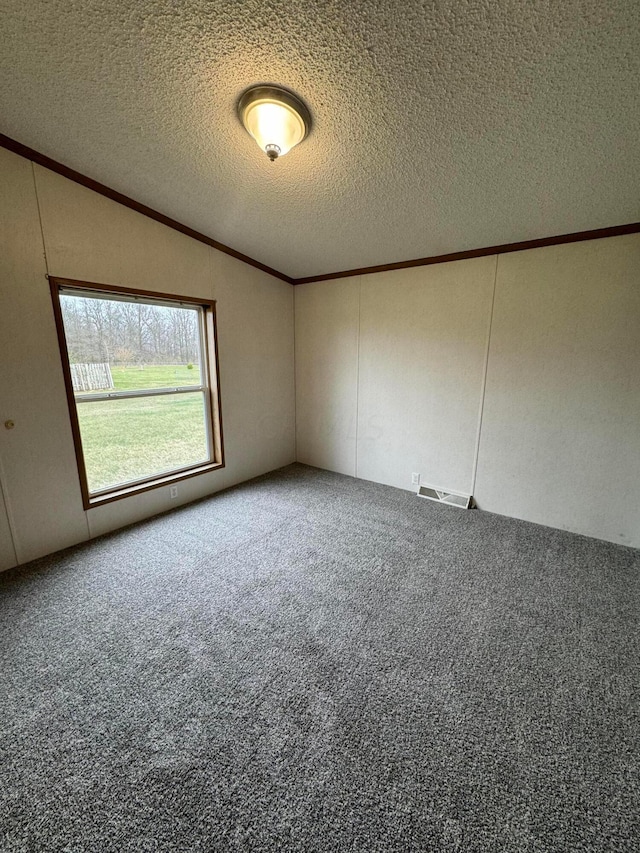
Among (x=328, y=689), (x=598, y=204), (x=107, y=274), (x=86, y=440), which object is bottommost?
(x=328, y=689)

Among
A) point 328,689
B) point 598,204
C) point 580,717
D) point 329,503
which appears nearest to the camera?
point 580,717

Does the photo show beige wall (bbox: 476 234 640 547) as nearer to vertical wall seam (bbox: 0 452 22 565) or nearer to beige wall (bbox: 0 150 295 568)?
beige wall (bbox: 0 150 295 568)

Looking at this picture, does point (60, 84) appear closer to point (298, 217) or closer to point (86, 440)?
point (298, 217)

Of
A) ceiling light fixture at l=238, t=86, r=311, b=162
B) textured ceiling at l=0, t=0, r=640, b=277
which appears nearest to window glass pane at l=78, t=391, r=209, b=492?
textured ceiling at l=0, t=0, r=640, b=277

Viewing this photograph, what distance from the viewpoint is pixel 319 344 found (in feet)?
13.3

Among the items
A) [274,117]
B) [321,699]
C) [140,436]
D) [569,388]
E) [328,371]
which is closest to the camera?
[321,699]

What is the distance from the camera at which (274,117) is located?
1.55 meters

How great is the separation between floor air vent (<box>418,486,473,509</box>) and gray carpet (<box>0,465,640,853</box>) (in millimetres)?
691

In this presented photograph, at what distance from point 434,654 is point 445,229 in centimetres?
292

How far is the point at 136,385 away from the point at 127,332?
45 cm

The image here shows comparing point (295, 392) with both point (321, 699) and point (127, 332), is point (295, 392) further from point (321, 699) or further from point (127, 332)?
point (321, 699)

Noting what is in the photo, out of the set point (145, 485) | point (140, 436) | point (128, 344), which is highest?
point (128, 344)

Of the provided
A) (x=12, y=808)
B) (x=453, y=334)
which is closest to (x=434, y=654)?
(x=12, y=808)

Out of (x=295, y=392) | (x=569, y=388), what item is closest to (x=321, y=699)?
(x=569, y=388)
